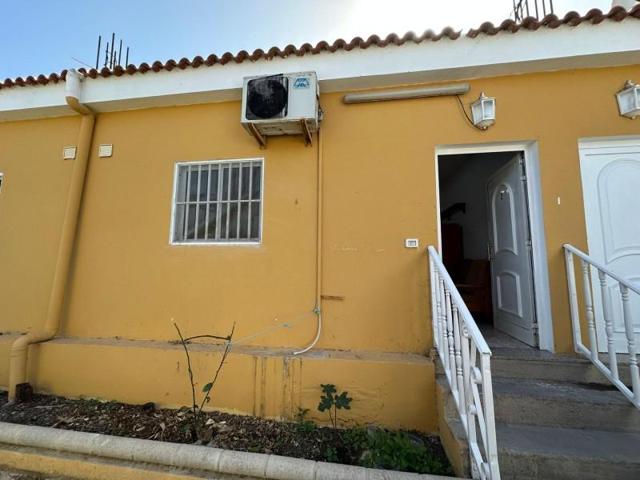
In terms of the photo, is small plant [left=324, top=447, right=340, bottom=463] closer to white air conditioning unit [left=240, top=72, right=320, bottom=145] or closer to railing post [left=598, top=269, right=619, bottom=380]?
railing post [left=598, top=269, right=619, bottom=380]

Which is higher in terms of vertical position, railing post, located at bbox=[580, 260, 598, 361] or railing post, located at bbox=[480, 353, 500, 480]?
railing post, located at bbox=[580, 260, 598, 361]

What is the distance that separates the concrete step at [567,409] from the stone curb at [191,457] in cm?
91

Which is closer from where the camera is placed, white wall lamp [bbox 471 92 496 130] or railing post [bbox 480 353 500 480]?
railing post [bbox 480 353 500 480]

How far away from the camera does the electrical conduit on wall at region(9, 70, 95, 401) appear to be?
329 centimetres

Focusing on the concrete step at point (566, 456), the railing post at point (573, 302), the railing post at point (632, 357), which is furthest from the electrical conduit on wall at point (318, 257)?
the railing post at point (632, 357)

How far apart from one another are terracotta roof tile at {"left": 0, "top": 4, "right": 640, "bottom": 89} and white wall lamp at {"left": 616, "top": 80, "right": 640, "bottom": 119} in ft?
2.13

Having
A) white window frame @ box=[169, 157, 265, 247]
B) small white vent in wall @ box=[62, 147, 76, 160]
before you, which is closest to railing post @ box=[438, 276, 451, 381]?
white window frame @ box=[169, 157, 265, 247]

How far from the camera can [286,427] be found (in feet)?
9.22

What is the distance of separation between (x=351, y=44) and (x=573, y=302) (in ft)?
11.5

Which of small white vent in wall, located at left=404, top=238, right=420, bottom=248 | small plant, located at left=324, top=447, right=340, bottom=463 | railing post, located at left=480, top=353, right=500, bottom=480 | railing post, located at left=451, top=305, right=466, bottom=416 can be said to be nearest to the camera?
railing post, located at left=480, top=353, right=500, bottom=480

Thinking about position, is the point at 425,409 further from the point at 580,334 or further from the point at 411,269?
the point at 580,334

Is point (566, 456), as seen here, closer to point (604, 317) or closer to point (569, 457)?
point (569, 457)

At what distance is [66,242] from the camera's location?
144 inches

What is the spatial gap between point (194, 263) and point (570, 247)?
402cm
